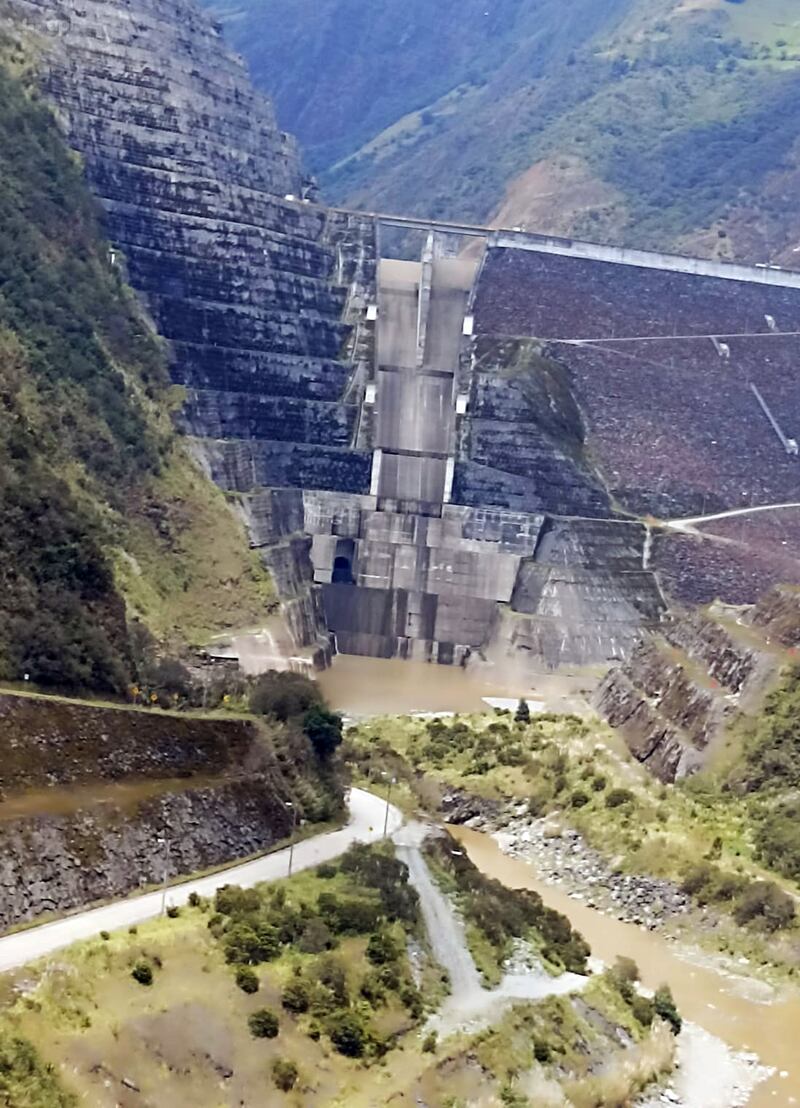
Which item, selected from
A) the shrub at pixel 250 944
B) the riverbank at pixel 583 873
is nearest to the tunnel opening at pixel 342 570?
the riverbank at pixel 583 873

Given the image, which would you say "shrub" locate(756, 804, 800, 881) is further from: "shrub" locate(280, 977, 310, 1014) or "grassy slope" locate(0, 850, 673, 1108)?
"shrub" locate(280, 977, 310, 1014)

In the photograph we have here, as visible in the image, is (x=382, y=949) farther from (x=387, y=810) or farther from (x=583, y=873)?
(x=583, y=873)

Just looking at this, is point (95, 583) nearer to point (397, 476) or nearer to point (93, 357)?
point (93, 357)

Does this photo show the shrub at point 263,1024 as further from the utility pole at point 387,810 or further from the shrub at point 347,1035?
the utility pole at point 387,810

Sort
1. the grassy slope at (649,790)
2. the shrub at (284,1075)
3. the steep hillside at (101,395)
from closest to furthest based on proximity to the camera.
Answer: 1. the shrub at (284,1075)
2. the grassy slope at (649,790)
3. the steep hillside at (101,395)

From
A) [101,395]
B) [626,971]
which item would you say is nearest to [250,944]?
[626,971]

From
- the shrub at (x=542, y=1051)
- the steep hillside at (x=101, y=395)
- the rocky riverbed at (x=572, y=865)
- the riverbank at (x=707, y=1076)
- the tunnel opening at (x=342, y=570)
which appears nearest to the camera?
the shrub at (x=542, y=1051)
